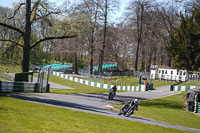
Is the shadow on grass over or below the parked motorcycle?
below

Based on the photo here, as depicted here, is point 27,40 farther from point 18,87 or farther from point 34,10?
point 18,87

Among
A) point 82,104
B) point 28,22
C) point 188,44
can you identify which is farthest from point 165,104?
point 28,22

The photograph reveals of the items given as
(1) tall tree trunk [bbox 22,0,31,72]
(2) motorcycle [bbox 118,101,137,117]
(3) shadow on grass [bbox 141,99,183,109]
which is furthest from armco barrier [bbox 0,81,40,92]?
(2) motorcycle [bbox 118,101,137,117]

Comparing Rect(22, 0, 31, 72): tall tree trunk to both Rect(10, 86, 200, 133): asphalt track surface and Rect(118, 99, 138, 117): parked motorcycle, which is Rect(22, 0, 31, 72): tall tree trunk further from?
Rect(118, 99, 138, 117): parked motorcycle

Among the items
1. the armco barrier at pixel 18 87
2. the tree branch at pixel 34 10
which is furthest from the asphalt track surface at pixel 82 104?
the tree branch at pixel 34 10

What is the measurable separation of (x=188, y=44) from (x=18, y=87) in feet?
54.0

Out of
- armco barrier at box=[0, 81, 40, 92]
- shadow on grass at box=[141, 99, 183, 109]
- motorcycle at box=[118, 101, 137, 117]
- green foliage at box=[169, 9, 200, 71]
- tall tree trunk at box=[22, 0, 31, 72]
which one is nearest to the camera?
motorcycle at box=[118, 101, 137, 117]

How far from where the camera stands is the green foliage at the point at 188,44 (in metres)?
25.9

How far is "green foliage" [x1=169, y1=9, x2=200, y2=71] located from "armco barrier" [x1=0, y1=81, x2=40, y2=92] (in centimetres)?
1462

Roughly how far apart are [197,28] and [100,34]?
77.8 feet

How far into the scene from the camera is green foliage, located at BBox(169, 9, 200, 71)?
84.9ft

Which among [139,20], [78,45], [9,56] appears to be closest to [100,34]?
[78,45]

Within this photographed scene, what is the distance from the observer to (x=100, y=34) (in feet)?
156

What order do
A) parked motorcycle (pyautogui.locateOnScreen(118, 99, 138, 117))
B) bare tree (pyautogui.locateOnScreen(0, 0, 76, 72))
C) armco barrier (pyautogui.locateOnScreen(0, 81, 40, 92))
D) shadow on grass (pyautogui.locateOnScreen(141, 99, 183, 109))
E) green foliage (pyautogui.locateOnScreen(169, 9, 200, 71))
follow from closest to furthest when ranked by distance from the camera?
parked motorcycle (pyautogui.locateOnScreen(118, 99, 138, 117)) < armco barrier (pyautogui.locateOnScreen(0, 81, 40, 92)) < shadow on grass (pyautogui.locateOnScreen(141, 99, 183, 109)) < bare tree (pyautogui.locateOnScreen(0, 0, 76, 72)) < green foliage (pyautogui.locateOnScreen(169, 9, 200, 71))
